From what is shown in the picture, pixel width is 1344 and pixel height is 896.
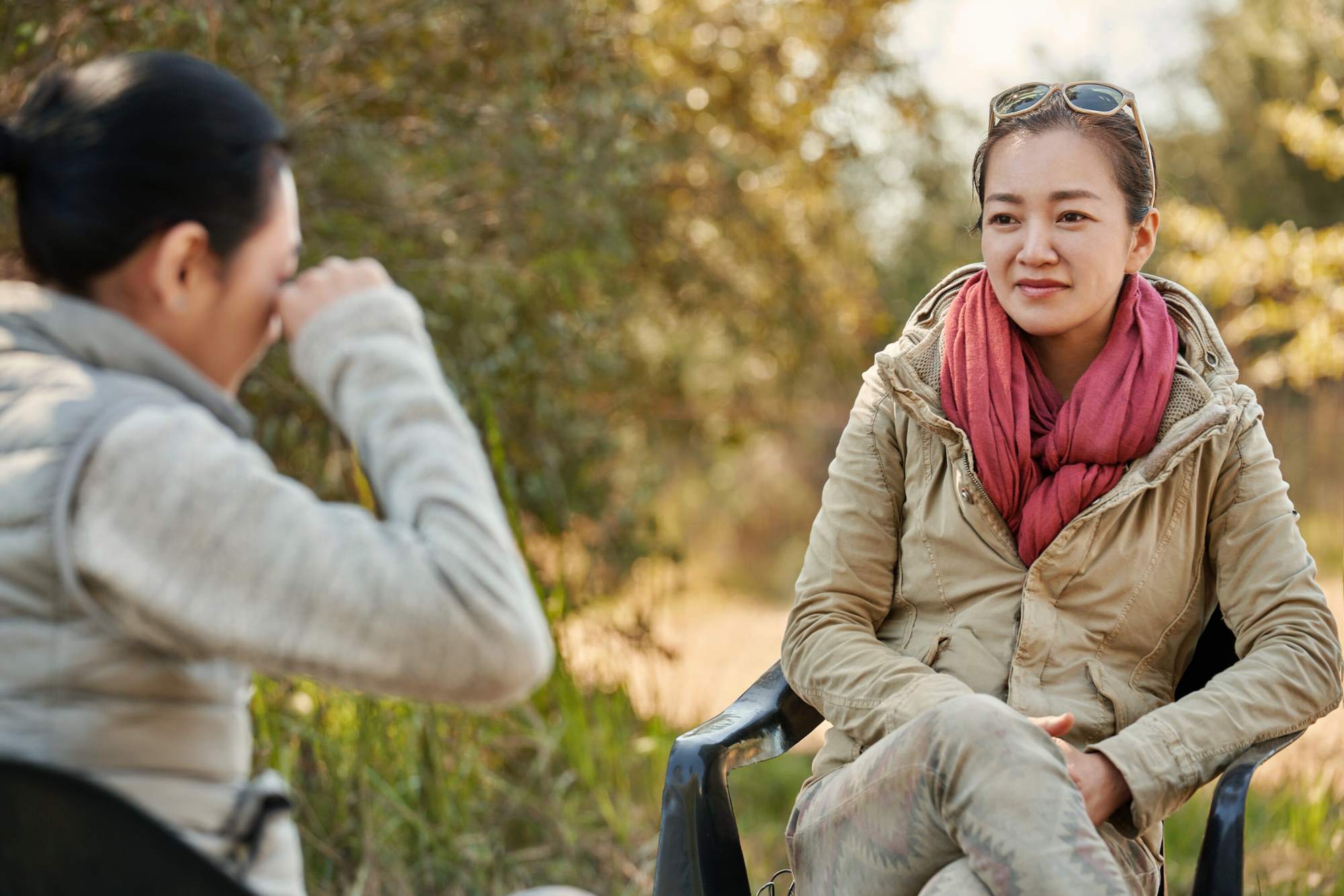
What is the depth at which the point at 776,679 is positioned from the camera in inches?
88.1

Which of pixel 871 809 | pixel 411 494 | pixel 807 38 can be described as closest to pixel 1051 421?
pixel 871 809

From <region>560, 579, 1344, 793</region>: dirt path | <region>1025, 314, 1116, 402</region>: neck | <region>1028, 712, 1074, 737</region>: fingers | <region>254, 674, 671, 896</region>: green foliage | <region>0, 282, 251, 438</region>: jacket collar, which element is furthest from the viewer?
<region>560, 579, 1344, 793</region>: dirt path

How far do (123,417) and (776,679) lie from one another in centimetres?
139

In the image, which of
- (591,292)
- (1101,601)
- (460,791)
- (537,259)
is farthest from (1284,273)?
(460,791)

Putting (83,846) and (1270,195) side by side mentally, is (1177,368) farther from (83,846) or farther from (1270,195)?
(1270,195)

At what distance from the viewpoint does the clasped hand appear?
1830mm

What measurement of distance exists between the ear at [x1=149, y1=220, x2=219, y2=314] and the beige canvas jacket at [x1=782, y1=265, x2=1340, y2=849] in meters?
1.18

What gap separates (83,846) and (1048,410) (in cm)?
161

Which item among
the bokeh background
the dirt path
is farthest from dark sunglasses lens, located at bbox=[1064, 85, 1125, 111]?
the dirt path

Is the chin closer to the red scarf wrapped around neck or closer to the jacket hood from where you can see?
the red scarf wrapped around neck

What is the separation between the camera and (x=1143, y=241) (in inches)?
87.4

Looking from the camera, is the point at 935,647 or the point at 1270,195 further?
the point at 1270,195

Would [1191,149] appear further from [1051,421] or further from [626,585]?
[1051,421]

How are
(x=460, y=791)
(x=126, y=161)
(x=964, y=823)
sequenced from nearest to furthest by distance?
(x=126, y=161) → (x=964, y=823) → (x=460, y=791)
